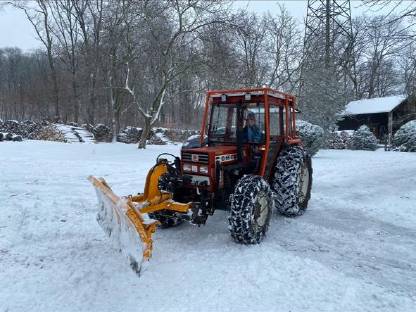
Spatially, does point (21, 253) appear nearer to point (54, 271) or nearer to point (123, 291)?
point (54, 271)

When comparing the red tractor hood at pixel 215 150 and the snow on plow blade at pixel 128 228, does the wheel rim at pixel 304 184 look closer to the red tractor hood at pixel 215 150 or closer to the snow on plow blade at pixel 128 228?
the red tractor hood at pixel 215 150

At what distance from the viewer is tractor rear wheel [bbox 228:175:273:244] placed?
5.07m

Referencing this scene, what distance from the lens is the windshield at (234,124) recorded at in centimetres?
618

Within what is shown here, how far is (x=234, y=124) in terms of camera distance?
6406 mm

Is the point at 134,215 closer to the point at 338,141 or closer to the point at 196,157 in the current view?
the point at 196,157

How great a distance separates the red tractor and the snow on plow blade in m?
0.03

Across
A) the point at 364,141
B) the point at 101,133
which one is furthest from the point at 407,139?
the point at 101,133

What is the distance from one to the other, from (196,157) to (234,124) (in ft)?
3.71

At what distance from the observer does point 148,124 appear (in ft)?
59.1

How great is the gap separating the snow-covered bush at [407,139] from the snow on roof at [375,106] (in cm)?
734

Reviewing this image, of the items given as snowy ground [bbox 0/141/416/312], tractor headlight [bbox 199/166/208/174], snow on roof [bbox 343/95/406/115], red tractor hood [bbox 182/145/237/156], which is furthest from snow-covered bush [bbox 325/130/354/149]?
tractor headlight [bbox 199/166/208/174]

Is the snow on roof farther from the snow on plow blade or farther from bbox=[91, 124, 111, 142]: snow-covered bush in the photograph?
the snow on plow blade

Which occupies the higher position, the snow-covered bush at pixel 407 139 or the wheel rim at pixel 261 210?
the snow-covered bush at pixel 407 139

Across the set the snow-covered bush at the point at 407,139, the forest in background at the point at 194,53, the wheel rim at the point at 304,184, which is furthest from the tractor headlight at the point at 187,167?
the snow-covered bush at the point at 407,139
